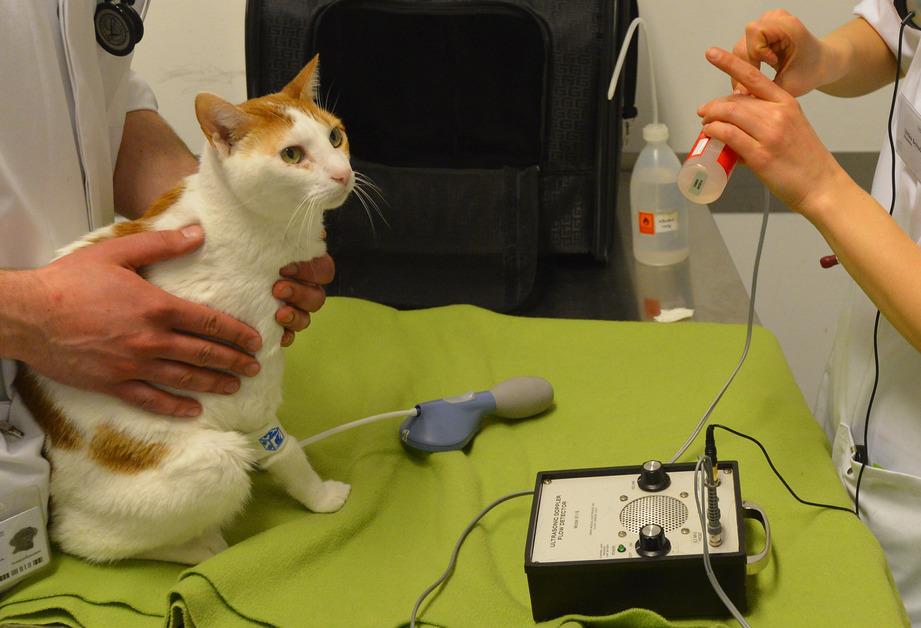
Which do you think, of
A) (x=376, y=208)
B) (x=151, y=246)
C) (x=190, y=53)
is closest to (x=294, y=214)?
(x=151, y=246)

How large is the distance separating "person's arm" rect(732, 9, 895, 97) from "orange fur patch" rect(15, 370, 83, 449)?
77cm

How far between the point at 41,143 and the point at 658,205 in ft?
3.05

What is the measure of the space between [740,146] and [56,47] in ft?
2.33

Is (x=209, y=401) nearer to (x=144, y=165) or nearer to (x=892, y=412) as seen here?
(x=144, y=165)

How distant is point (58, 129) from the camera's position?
3.10 ft

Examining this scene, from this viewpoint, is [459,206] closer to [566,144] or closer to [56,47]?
[566,144]

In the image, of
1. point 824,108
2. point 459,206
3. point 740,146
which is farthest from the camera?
point 824,108

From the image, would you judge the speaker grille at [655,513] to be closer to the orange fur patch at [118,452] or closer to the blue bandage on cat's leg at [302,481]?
the blue bandage on cat's leg at [302,481]

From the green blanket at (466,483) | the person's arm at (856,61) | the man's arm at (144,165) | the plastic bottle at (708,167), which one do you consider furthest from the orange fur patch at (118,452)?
the person's arm at (856,61)

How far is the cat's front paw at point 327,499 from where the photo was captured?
99 cm

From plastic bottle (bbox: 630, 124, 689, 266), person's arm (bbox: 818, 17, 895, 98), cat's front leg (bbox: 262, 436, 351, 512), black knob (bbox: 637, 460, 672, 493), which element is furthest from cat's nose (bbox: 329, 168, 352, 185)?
plastic bottle (bbox: 630, 124, 689, 266)

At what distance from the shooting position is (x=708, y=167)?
84cm

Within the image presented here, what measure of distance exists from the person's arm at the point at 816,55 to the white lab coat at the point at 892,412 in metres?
0.03

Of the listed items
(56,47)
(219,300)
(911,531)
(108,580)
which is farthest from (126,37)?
(911,531)
